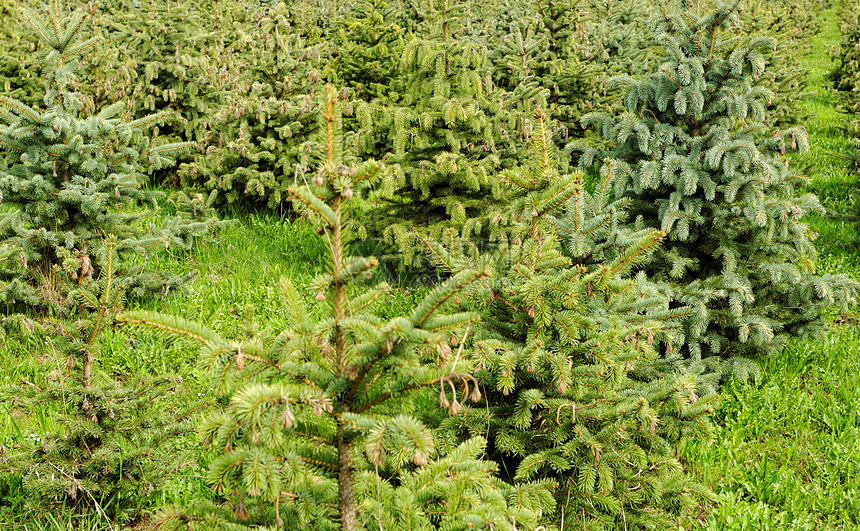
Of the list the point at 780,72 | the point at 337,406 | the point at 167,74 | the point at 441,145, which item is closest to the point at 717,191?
the point at 441,145

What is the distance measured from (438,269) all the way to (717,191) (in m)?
2.47

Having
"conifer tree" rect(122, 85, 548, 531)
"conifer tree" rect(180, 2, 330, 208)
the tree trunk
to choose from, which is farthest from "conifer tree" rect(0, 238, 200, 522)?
"conifer tree" rect(180, 2, 330, 208)

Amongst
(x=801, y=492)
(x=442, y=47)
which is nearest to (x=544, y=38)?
(x=442, y=47)

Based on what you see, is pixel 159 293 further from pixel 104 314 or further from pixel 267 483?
pixel 267 483

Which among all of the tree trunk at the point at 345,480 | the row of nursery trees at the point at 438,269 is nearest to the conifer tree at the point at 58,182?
the row of nursery trees at the point at 438,269

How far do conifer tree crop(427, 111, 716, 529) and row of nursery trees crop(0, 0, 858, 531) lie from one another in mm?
17

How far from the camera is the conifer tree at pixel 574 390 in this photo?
10.1 ft

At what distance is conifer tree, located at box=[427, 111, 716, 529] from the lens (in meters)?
3.07

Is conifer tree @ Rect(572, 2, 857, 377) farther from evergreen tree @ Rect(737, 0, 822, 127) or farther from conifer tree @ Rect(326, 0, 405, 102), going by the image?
conifer tree @ Rect(326, 0, 405, 102)

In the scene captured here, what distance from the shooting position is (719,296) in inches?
179

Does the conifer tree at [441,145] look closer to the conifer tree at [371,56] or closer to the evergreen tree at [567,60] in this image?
the evergreen tree at [567,60]

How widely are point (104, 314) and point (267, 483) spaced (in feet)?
6.04

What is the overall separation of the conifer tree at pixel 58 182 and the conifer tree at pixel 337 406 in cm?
324

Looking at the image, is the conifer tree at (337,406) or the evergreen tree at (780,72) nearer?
the conifer tree at (337,406)
